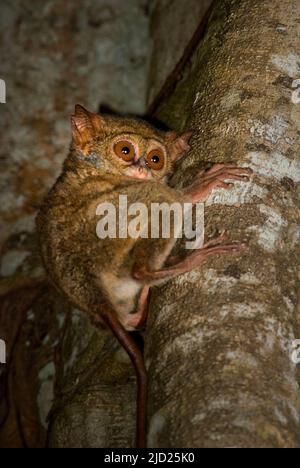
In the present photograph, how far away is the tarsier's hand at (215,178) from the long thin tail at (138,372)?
2.11 feet

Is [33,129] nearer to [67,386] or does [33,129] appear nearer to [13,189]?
[13,189]

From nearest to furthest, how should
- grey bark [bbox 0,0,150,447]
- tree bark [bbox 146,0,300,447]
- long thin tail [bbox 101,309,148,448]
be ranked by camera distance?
tree bark [bbox 146,0,300,447]
long thin tail [bbox 101,309,148,448]
grey bark [bbox 0,0,150,447]

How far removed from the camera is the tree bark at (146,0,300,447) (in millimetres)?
1980

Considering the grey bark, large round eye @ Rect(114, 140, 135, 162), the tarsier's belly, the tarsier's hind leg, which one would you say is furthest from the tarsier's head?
the grey bark

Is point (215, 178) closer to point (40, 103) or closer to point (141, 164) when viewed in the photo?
point (141, 164)

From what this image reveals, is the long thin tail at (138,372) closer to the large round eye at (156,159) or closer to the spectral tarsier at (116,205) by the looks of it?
the spectral tarsier at (116,205)

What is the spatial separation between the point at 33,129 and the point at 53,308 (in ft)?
4.88

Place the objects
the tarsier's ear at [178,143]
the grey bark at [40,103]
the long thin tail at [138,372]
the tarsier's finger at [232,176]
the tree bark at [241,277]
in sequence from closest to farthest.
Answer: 1. the tree bark at [241,277]
2. the long thin tail at [138,372]
3. the tarsier's finger at [232,176]
4. the tarsier's ear at [178,143]
5. the grey bark at [40,103]

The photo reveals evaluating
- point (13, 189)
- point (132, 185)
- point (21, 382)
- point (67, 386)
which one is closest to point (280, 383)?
point (132, 185)

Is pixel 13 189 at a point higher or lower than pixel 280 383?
higher

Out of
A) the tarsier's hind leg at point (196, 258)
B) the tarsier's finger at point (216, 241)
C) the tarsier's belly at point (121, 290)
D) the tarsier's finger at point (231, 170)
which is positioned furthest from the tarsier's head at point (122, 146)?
the tarsier's finger at point (216, 241)

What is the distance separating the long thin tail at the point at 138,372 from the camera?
2227 millimetres

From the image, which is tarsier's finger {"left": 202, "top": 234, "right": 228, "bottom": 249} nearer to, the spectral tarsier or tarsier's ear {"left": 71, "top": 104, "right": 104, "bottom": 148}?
the spectral tarsier

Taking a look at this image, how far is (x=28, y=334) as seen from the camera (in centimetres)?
458
